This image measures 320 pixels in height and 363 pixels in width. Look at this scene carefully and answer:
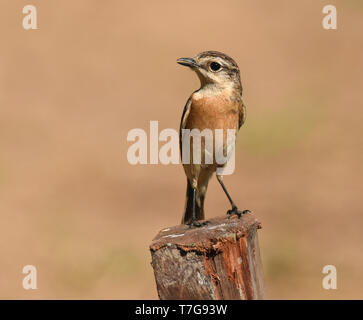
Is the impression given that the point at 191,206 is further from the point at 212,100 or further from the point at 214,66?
the point at 214,66

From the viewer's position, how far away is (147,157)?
14.7 metres

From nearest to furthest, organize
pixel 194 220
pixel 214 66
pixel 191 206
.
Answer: pixel 194 220, pixel 214 66, pixel 191 206

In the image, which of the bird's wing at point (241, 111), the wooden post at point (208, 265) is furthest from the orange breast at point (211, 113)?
the wooden post at point (208, 265)

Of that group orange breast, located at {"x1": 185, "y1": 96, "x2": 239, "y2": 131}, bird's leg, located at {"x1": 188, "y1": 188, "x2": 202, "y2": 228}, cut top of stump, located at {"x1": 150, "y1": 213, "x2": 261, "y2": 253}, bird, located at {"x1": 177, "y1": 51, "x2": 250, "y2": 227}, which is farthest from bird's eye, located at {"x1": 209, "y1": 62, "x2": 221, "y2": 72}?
cut top of stump, located at {"x1": 150, "y1": 213, "x2": 261, "y2": 253}

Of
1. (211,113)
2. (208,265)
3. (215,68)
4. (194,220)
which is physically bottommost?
(208,265)

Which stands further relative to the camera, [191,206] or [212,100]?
[191,206]

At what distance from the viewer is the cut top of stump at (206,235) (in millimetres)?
4867

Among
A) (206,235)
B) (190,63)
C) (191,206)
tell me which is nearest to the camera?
(206,235)

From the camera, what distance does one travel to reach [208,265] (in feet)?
15.8

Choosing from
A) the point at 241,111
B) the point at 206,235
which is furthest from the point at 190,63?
the point at 206,235

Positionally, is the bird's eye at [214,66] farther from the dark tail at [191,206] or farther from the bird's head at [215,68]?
the dark tail at [191,206]

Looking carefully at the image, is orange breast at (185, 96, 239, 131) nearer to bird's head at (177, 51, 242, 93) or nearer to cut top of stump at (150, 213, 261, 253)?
bird's head at (177, 51, 242, 93)

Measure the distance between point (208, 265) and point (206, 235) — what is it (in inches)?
9.3

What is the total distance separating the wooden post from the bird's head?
205 centimetres
